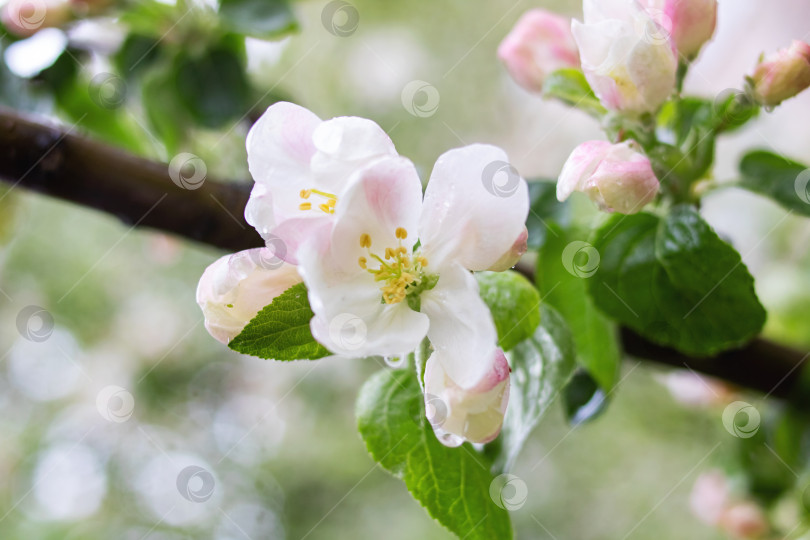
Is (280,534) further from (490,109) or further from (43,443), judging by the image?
(490,109)

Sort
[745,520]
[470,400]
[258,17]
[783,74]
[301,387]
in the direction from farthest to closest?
[301,387] < [745,520] < [258,17] < [783,74] < [470,400]

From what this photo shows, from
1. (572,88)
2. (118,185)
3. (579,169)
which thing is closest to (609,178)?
(579,169)

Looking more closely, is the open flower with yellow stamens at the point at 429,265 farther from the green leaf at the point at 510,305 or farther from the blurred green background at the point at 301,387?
the blurred green background at the point at 301,387

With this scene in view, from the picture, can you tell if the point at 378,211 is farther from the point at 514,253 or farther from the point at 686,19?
the point at 686,19

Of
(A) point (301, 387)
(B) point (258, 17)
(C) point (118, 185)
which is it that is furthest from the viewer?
(A) point (301, 387)

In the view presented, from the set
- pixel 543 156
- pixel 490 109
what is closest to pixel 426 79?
pixel 490 109

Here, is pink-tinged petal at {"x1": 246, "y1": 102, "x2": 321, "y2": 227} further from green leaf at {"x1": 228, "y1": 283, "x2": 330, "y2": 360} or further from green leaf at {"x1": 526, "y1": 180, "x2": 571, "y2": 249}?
green leaf at {"x1": 526, "y1": 180, "x2": 571, "y2": 249}

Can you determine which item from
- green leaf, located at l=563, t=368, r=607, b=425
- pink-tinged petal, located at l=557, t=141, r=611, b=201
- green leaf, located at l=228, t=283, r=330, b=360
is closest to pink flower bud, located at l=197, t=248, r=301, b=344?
green leaf, located at l=228, t=283, r=330, b=360
